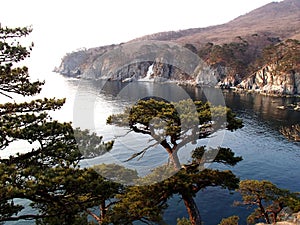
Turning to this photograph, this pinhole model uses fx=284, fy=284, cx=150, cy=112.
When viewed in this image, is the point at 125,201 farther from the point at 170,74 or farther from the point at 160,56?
the point at 160,56

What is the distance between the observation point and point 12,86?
11.4 metres

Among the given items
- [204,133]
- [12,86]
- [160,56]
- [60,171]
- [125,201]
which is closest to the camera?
[60,171]

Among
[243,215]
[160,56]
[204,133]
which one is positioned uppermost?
[160,56]

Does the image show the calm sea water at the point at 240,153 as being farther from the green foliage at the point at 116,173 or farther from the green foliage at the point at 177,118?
the green foliage at the point at 116,173

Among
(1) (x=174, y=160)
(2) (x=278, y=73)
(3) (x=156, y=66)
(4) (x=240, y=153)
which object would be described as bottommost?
(4) (x=240, y=153)

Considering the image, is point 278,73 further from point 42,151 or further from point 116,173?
point 42,151

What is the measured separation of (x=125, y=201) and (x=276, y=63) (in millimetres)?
112246

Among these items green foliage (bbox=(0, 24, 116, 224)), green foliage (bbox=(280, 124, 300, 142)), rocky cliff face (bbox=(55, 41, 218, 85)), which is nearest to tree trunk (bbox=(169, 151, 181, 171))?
Answer: green foliage (bbox=(0, 24, 116, 224))

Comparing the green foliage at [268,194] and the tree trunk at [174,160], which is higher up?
the tree trunk at [174,160]

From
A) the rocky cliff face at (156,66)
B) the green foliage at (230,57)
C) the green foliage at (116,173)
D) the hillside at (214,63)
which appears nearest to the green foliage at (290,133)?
the green foliage at (116,173)

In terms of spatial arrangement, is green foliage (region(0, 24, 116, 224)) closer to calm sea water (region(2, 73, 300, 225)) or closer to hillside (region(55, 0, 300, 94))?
calm sea water (region(2, 73, 300, 225))

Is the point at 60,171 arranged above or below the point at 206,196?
above

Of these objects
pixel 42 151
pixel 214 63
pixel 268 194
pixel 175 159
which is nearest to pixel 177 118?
pixel 175 159

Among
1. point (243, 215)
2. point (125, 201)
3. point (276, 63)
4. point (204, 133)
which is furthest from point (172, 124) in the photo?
point (276, 63)
